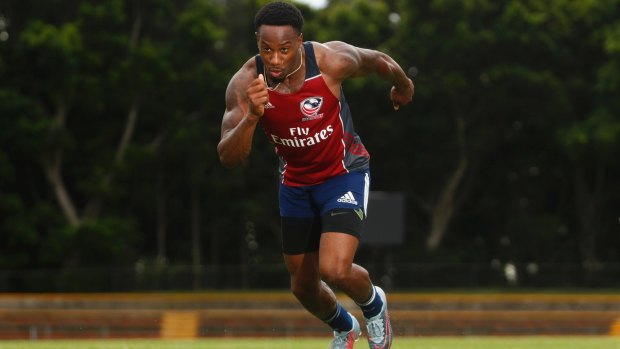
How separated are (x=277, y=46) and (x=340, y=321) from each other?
2.34 m

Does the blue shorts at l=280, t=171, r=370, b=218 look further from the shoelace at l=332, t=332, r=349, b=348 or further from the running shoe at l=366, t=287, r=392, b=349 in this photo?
the shoelace at l=332, t=332, r=349, b=348

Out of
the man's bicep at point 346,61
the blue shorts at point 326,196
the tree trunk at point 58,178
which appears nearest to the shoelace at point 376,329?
the blue shorts at point 326,196

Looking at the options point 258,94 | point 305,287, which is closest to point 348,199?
point 305,287

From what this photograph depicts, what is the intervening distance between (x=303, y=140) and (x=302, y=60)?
1.72ft

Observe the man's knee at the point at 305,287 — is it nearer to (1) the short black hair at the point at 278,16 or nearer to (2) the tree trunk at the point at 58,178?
(1) the short black hair at the point at 278,16

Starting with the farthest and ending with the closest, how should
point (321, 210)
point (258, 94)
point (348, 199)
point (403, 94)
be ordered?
point (403, 94), point (321, 210), point (348, 199), point (258, 94)

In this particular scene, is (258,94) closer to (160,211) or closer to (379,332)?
(379,332)

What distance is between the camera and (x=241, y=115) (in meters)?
7.41

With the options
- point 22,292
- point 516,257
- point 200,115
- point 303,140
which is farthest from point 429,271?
point 303,140

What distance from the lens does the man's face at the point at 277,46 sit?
24.0ft

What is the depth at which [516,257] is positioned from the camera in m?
45.2

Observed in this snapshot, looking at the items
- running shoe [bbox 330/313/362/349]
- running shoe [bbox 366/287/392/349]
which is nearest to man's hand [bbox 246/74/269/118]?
running shoe [bbox 366/287/392/349]

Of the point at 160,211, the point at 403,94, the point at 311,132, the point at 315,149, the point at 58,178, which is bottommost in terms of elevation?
the point at 160,211

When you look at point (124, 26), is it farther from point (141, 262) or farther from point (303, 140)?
point (303, 140)
